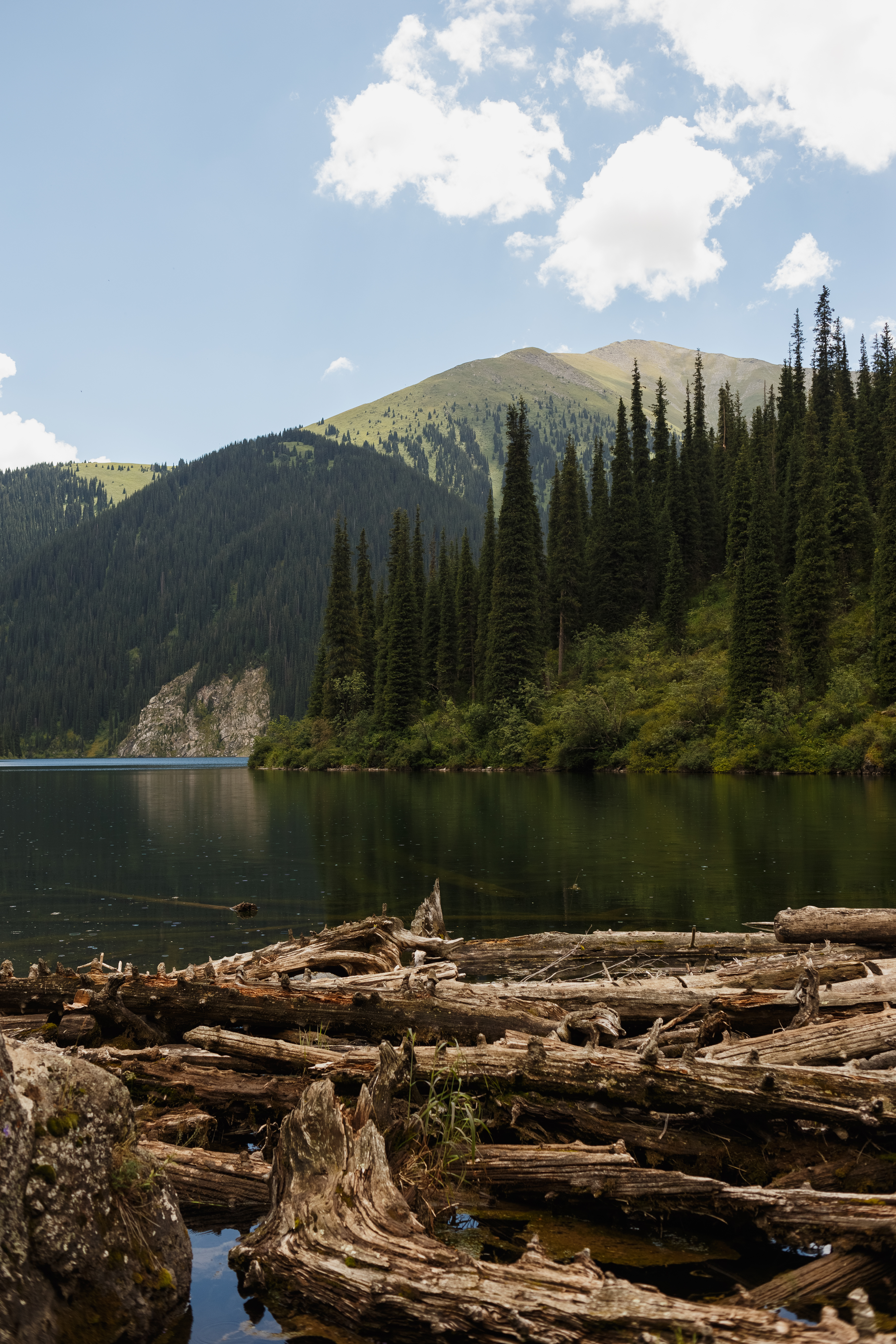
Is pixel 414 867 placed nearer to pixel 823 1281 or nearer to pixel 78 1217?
pixel 823 1281

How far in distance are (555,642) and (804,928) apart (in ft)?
291

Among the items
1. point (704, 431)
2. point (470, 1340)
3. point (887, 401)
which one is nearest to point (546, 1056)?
point (470, 1340)

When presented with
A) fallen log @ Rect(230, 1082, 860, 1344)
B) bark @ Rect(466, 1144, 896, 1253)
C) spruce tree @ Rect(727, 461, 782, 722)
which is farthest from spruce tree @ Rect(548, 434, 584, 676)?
fallen log @ Rect(230, 1082, 860, 1344)

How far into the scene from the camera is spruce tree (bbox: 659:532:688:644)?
92625 millimetres

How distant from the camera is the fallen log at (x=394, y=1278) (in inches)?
167

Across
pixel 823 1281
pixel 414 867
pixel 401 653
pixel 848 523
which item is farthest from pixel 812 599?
pixel 823 1281

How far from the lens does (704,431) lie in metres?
118

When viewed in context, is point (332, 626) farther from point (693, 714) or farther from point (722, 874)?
point (722, 874)

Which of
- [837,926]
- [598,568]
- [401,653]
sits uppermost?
[598,568]

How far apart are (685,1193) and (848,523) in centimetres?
8260

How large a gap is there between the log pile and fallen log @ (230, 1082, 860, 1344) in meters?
0.01

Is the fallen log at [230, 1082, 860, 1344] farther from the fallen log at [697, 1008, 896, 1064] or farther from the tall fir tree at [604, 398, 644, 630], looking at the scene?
the tall fir tree at [604, 398, 644, 630]

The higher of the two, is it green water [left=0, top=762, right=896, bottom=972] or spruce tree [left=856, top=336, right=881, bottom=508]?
spruce tree [left=856, top=336, right=881, bottom=508]

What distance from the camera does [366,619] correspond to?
117750 millimetres
